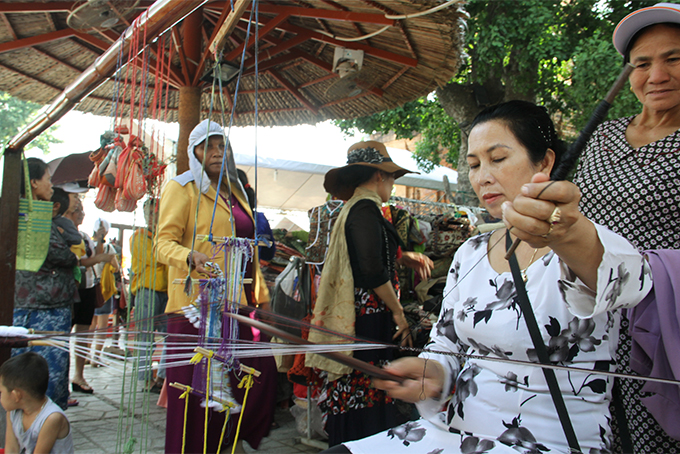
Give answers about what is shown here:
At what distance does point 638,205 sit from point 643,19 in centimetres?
60

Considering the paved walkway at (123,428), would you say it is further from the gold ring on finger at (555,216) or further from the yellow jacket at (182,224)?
the gold ring on finger at (555,216)

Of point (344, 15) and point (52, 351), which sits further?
point (52, 351)

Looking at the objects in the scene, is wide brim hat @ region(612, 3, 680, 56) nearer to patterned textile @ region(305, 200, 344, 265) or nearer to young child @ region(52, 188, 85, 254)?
patterned textile @ region(305, 200, 344, 265)

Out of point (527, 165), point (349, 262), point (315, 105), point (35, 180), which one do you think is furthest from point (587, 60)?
point (35, 180)

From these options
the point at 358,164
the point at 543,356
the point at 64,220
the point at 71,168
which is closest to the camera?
the point at 543,356

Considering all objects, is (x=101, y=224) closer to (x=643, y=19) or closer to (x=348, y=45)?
(x=348, y=45)

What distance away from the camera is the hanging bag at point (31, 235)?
306cm

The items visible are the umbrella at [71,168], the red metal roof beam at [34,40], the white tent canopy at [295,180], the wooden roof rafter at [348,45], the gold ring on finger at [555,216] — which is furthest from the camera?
the white tent canopy at [295,180]

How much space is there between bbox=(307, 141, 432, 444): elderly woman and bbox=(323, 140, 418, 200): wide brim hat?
290mm

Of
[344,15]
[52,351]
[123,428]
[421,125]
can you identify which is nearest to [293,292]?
[123,428]

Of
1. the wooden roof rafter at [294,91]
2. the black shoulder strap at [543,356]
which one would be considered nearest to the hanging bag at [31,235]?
the wooden roof rafter at [294,91]

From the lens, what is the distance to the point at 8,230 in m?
2.80

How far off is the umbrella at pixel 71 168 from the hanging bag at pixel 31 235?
2.08m

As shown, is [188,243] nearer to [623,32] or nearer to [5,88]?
[623,32]
